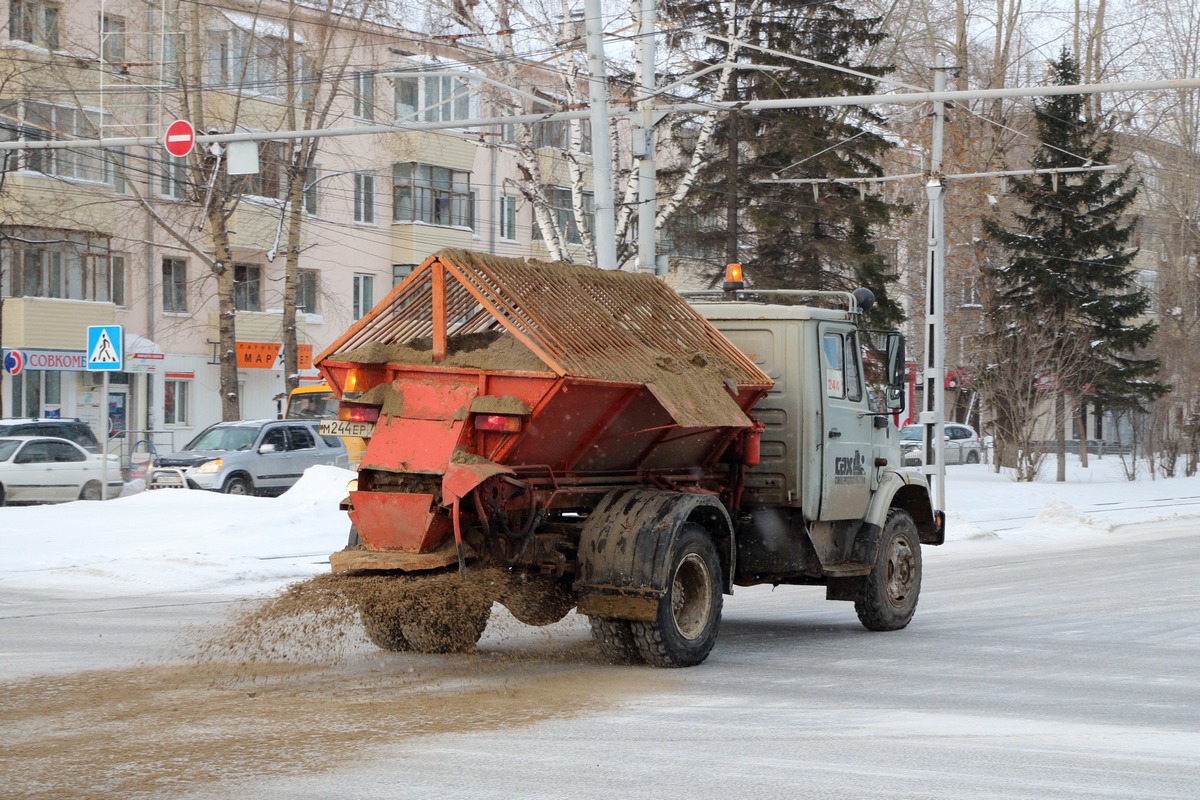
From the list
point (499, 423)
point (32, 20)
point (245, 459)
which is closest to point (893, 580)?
point (499, 423)

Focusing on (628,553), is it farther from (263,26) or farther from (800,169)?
(263,26)

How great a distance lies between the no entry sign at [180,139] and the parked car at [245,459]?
7325 mm

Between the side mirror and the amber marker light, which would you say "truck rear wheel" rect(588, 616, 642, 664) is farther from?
the amber marker light

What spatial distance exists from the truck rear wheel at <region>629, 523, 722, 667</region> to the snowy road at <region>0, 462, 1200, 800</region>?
0.15 meters

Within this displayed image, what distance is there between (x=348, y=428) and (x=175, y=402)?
41.3 m

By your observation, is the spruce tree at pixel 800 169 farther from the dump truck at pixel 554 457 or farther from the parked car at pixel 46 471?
the dump truck at pixel 554 457

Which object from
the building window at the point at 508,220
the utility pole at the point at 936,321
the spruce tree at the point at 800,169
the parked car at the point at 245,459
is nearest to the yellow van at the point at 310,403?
the parked car at the point at 245,459

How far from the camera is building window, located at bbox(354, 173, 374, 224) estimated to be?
53.5 meters

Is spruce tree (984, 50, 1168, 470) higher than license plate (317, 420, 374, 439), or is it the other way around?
spruce tree (984, 50, 1168, 470)

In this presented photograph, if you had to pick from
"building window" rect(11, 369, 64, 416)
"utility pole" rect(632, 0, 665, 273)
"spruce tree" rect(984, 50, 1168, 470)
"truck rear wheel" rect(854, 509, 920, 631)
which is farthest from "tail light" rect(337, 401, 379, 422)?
"spruce tree" rect(984, 50, 1168, 470)

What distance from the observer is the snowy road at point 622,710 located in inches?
259

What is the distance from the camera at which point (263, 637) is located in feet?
30.9

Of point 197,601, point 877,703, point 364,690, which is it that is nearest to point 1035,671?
point 877,703

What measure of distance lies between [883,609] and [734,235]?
2363 cm
